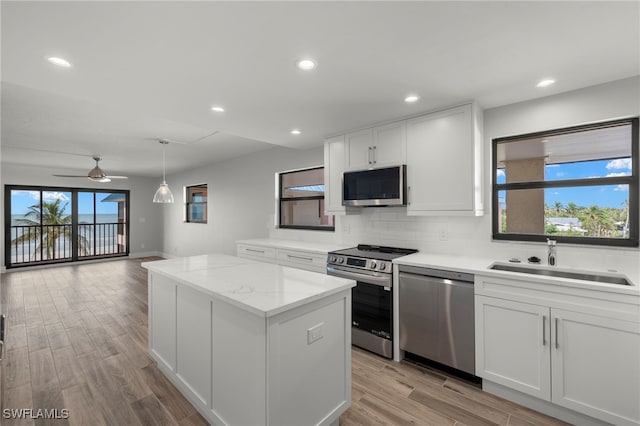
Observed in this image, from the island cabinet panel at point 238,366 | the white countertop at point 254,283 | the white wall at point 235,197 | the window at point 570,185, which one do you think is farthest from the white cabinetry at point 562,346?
the white wall at point 235,197

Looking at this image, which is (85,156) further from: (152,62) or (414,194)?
(414,194)

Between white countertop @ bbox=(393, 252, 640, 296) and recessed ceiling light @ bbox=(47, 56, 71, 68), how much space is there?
2.81 meters

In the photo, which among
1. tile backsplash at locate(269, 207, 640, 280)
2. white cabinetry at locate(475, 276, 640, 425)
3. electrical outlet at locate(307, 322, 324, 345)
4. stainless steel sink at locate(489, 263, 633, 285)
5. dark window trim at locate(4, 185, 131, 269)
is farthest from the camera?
dark window trim at locate(4, 185, 131, 269)

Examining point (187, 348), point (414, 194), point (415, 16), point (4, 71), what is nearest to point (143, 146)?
point (4, 71)

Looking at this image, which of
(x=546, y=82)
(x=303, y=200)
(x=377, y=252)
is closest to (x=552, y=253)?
(x=546, y=82)

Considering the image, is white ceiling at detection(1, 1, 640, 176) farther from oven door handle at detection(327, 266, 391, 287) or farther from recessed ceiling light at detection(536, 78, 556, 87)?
oven door handle at detection(327, 266, 391, 287)

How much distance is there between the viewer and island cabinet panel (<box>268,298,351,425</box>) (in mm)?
1435

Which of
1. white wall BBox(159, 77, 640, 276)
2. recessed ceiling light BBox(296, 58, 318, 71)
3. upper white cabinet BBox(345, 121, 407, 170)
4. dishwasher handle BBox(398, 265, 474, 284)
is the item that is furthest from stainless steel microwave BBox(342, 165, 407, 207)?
recessed ceiling light BBox(296, 58, 318, 71)

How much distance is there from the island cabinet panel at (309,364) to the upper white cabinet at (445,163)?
1421mm

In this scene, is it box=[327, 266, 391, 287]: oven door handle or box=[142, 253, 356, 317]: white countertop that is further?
box=[327, 266, 391, 287]: oven door handle

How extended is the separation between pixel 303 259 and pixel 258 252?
0.86 m

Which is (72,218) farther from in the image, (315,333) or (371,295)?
(315,333)

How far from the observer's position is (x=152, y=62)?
1.82 meters

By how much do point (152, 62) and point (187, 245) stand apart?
612 cm
